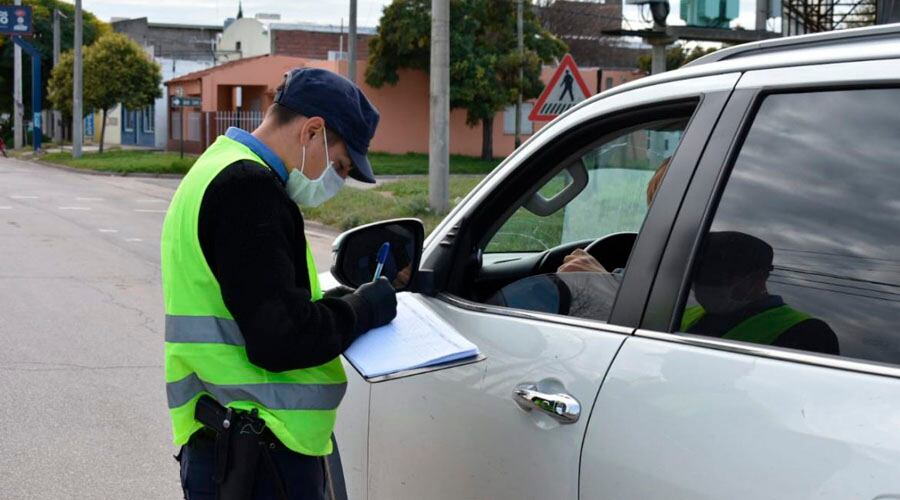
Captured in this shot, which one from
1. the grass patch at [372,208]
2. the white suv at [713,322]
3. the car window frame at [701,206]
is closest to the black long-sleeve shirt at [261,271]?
the white suv at [713,322]

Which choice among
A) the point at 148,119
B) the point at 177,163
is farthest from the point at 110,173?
the point at 148,119

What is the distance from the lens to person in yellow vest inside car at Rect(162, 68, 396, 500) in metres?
2.33

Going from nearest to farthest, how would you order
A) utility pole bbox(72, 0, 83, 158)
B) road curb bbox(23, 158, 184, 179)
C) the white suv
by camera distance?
the white suv → road curb bbox(23, 158, 184, 179) → utility pole bbox(72, 0, 83, 158)

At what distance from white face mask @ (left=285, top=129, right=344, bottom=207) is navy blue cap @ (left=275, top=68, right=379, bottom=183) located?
0.17 ft

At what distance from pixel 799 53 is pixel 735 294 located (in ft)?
1.61

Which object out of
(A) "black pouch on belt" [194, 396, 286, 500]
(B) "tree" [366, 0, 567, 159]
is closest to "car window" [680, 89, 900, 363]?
(A) "black pouch on belt" [194, 396, 286, 500]

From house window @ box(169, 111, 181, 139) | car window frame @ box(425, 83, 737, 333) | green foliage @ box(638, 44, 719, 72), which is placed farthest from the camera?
house window @ box(169, 111, 181, 139)

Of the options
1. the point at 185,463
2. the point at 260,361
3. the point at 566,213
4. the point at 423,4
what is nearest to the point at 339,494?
the point at 185,463

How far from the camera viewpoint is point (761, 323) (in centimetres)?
211

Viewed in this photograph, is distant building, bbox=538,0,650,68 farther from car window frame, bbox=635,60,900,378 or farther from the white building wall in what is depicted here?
car window frame, bbox=635,60,900,378

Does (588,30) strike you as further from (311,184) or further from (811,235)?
(811,235)

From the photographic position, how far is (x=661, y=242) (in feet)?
7.29

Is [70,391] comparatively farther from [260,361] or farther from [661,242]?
[661,242]

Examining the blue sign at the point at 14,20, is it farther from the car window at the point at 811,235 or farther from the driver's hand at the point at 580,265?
the car window at the point at 811,235
